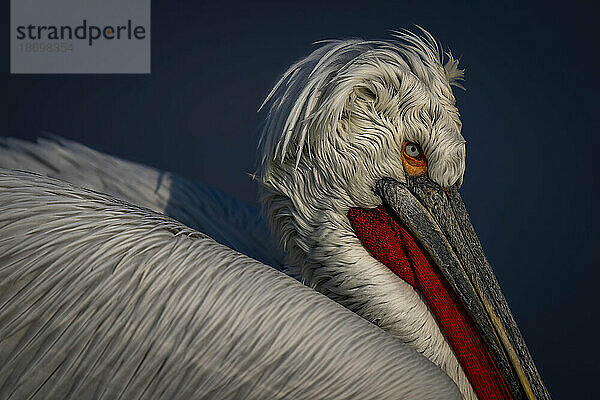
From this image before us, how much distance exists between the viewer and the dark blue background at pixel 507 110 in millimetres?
2873

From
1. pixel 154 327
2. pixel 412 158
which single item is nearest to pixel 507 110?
pixel 412 158

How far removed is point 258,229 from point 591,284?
165 cm

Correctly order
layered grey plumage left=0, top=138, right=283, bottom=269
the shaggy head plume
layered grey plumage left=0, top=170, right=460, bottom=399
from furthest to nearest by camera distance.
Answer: layered grey plumage left=0, top=138, right=283, bottom=269 → the shaggy head plume → layered grey plumage left=0, top=170, right=460, bottom=399

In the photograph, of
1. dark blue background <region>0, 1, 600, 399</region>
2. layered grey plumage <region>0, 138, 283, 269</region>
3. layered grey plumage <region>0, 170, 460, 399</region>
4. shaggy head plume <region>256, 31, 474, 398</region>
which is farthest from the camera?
dark blue background <region>0, 1, 600, 399</region>

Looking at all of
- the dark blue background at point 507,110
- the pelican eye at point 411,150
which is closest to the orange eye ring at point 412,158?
the pelican eye at point 411,150

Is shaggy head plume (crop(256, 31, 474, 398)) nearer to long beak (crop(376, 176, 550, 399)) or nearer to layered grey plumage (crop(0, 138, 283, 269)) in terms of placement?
long beak (crop(376, 176, 550, 399))

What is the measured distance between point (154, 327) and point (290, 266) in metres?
0.47

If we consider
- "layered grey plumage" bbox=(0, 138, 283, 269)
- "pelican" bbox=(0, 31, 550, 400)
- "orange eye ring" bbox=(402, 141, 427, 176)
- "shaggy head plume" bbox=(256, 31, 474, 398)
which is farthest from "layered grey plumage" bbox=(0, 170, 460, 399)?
"layered grey plumage" bbox=(0, 138, 283, 269)

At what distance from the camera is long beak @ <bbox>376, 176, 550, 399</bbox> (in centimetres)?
147

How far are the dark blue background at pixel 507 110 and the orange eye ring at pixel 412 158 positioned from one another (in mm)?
1452

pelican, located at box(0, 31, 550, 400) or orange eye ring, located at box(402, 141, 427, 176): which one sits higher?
orange eye ring, located at box(402, 141, 427, 176)

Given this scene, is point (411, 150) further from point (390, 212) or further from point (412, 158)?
point (390, 212)

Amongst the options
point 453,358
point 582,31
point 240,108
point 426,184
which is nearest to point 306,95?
point 426,184

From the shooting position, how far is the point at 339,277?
147cm
